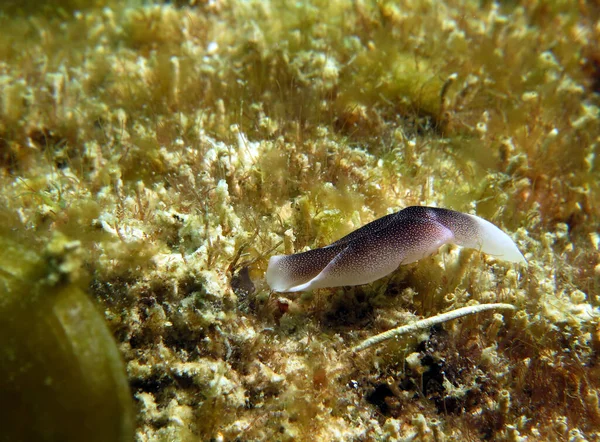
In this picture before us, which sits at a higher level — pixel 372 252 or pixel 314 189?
pixel 314 189

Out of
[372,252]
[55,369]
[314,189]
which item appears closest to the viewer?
[55,369]

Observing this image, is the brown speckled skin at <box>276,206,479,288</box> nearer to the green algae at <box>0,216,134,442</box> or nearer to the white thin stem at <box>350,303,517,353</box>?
the white thin stem at <box>350,303,517,353</box>

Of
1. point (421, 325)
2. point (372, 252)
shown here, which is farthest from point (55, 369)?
point (421, 325)

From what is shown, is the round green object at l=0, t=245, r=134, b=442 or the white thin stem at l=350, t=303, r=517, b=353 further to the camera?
the white thin stem at l=350, t=303, r=517, b=353

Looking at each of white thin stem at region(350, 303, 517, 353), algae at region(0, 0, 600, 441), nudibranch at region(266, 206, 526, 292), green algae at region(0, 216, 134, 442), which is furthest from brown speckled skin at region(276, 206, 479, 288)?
green algae at region(0, 216, 134, 442)

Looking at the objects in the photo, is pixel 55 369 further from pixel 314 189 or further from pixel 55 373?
pixel 314 189

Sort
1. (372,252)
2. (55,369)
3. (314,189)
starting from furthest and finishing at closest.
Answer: (314,189)
(372,252)
(55,369)

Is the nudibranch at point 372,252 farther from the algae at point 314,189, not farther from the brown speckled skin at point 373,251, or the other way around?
the algae at point 314,189
